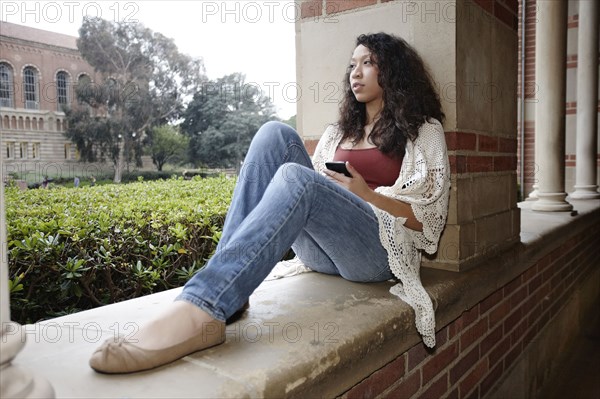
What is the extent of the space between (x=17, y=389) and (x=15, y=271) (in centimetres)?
102

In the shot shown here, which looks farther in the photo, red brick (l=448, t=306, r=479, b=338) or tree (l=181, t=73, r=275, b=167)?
tree (l=181, t=73, r=275, b=167)

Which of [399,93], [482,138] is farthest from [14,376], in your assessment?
[482,138]

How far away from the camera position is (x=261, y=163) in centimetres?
154

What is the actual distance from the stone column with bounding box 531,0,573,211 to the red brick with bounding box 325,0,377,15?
8.47ft

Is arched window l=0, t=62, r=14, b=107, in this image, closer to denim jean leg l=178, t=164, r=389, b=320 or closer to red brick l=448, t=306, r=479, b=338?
denim jean leg l=178, t=164, r=389, b=320

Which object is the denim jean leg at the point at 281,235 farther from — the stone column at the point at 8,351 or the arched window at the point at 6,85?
the arched window at the point at 6,85

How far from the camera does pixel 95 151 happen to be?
3.36 metres

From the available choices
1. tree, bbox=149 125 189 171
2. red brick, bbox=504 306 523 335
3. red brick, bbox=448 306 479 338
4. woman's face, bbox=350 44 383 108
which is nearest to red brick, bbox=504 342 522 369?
red brick, bbox=504 306 523 335

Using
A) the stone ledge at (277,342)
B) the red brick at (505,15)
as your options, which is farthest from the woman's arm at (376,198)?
the red brick at (505,15)

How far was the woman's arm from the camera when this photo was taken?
160 centimetres

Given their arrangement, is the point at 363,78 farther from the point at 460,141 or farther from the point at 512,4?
the point at 512,4

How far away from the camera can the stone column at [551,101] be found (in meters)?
3.85

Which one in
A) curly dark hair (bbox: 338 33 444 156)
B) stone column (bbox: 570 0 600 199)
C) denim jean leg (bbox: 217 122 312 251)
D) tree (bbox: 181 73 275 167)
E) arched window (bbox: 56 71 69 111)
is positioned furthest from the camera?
stone column (bbox: 570 0 600 199)

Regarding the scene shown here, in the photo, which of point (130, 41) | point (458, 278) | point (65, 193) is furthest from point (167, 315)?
point (130, 41)
